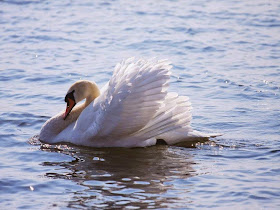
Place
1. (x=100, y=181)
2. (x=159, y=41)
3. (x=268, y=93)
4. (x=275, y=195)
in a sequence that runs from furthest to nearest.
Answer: (x=159, y=41), (x=268, y=93), (x=100, y=181), (x=275, y=195)

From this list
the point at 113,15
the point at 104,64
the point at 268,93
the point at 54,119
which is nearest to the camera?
the point at 54,119

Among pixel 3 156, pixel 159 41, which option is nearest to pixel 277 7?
pixel 159 41

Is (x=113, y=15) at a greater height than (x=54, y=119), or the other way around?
(x=113, y=15)

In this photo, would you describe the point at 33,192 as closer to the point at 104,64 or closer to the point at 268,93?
the point at 268,93

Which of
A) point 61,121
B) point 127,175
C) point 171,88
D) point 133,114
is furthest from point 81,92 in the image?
point 171,88

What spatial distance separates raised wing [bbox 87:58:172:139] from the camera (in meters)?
8.56

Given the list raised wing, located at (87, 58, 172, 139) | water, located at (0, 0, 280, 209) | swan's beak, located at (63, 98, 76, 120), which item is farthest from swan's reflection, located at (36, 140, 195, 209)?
swan's beak, located at (63, 98, 76, 120)

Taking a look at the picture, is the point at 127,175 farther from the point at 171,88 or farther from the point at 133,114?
the point at 171,88

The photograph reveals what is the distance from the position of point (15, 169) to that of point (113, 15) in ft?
37.6

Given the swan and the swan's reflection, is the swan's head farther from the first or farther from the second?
the swan's reflection

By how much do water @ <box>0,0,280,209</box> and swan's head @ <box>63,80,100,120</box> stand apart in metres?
0.75

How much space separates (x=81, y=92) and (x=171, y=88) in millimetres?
3137

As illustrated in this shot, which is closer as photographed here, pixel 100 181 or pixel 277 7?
pixel 100 181

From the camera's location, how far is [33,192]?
7.45 metres
